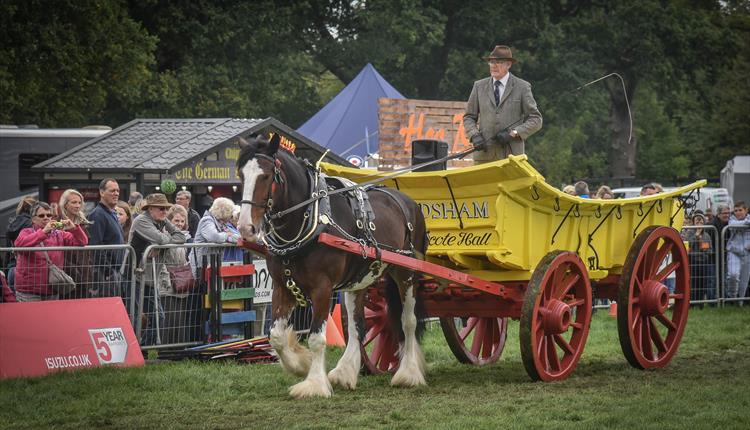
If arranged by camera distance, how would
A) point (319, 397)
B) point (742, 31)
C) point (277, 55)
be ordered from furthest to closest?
point (742, 31), point (277, 55), point (319, 397)

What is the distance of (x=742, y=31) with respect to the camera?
41562mm

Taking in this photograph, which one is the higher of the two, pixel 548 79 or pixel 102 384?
pixel 548 79

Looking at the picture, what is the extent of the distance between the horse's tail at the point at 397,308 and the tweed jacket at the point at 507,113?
1.47m

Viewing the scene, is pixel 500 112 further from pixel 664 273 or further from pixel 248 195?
pixel 248 195

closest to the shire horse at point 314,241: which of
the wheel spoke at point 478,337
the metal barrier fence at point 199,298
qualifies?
the wheel spoke at point 478,337

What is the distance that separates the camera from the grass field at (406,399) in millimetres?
7664

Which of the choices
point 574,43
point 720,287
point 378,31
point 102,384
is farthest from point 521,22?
point 102,384

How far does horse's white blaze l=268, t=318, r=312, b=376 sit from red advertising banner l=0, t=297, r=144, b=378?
2.54m

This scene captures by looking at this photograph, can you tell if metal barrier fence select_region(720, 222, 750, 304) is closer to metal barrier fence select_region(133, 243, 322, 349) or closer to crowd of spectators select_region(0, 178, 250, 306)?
metal barrier fence select_region(133, 243, 322, 349)

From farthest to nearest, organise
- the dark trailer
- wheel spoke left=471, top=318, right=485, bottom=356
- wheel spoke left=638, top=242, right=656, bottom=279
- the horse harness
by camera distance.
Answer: the dark trailer, wheel spoke left=471, top=318, right=485, bottom=356, wheel spoke left=638, top=242, right=656, bottom=279, the horse harness

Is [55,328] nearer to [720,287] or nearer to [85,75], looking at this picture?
[720,287]

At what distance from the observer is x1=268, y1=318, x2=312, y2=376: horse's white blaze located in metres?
8.77

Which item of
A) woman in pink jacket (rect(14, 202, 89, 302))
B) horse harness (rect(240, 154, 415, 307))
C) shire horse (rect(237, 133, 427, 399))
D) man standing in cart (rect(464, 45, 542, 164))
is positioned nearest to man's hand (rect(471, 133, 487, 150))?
man standing in cart (rect(464, 45, 542, 164))

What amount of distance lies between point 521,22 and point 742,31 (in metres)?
8.76
